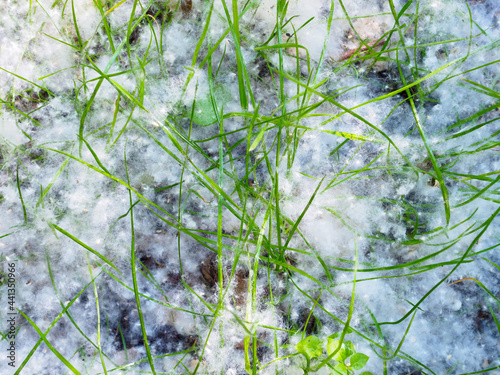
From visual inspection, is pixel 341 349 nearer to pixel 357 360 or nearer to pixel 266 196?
pixel 357 360

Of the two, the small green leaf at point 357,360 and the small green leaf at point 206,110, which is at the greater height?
the small green leaf at point 206,110

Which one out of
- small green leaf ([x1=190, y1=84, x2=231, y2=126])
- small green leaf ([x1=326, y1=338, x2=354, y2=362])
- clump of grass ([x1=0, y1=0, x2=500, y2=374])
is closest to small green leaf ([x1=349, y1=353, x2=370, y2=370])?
small green leaf ([x1=326, y1=338, x2=354, y2=362])

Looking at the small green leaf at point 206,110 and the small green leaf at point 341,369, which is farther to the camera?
the small green leaf at point 206,110

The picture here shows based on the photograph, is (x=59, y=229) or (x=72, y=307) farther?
(x=72, y=307)

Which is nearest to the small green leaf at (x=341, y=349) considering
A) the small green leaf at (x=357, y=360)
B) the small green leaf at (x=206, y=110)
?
the small green leaf at (x=357, y=360)

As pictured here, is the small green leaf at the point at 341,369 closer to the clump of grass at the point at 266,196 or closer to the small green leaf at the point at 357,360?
the small green leaf at the point at 357,360

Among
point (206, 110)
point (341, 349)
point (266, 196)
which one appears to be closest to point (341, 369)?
point (341, 349)

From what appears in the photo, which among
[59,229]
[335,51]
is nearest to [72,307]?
[59,229]

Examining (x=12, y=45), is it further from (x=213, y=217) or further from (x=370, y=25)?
(x=370, y=25)
